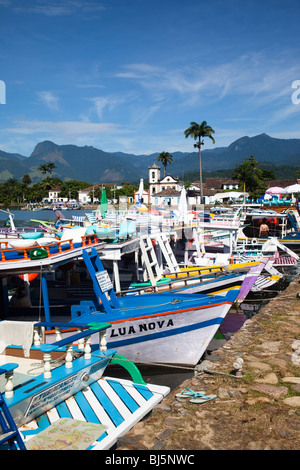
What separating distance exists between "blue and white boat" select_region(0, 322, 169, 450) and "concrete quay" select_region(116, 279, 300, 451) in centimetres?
51

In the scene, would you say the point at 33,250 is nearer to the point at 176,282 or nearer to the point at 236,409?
the point at 176,282

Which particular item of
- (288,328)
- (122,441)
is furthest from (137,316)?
(288,328)

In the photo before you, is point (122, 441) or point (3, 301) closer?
point (122, 441)

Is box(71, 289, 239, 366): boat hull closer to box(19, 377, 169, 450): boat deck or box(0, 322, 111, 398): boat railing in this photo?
box(0, 322, 111, 398): boat railing

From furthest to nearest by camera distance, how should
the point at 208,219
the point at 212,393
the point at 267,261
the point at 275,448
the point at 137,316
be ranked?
the point at 208,219, the point at 267,261, the point at 137,316, the point at 212,393, the point at 275,448

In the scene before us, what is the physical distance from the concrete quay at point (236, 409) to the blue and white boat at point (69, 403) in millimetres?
510

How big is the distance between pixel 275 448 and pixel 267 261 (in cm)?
1535

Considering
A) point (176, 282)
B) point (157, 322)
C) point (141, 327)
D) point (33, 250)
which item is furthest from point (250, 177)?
point (33, 250)

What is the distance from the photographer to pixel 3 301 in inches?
436

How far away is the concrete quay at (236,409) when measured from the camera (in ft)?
19.8

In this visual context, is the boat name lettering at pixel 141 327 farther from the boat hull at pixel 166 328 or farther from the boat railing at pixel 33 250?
the boat railing at pixel 33 250

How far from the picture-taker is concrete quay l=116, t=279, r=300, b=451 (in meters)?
6.04
